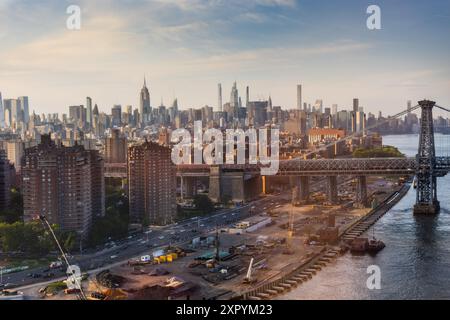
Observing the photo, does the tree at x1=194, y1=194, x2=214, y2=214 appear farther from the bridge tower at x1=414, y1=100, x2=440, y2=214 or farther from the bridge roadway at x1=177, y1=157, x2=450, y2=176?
the bridge tower at x1=414, y1=100, x2=440, y2=214

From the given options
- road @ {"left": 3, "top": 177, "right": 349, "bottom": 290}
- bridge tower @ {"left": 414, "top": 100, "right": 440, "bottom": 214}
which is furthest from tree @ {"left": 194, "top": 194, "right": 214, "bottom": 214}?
bridge tower @ {"left": 414, "top": 100, "right": 440, "bottom": 214}

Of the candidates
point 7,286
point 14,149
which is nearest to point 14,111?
point 14,149

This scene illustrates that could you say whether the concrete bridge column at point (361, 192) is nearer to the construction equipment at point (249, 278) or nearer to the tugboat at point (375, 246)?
the tugboat at point (375, 246)

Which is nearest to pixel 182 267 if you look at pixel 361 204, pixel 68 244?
pixel 68 244

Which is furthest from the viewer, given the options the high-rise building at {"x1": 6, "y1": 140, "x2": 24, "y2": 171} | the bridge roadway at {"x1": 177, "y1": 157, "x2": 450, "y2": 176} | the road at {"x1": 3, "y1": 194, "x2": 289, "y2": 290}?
the high-rise building at {"x1": 6, "y1": 140, "x2": 24, "y2": 171}

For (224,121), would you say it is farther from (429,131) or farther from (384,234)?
(384,234)

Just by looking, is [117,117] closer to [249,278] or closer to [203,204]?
[203,204]
